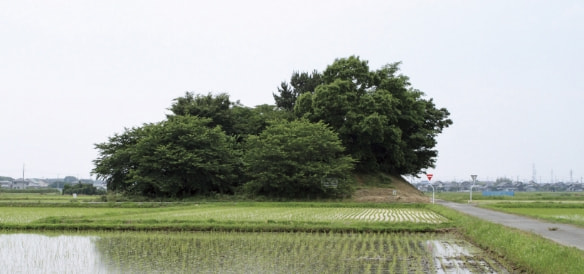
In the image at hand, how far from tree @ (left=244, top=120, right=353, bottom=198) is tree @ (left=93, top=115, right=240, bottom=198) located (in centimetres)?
225

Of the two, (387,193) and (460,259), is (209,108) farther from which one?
(460,259)

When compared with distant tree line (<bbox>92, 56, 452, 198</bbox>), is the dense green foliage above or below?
below

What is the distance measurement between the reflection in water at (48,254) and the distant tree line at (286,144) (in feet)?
63.4

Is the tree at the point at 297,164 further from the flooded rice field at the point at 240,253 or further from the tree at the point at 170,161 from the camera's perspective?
the flooded rice field at the point at 240,253

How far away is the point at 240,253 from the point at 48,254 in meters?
3.80

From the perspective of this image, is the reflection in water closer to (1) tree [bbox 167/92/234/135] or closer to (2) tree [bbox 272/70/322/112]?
(1) tree [bbox 167/92/234/135]

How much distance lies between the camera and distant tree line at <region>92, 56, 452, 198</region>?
3275 cm

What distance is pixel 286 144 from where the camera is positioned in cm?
3278

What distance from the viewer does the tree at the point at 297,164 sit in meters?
32.1

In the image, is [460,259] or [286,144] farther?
[286,144]

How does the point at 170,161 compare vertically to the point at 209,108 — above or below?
below

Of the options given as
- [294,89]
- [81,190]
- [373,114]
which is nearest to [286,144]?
[373,114]

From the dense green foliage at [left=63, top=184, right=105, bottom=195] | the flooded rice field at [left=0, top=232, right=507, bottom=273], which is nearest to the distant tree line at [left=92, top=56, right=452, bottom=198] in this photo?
the flooded rice field at [left=0, top=232, right=507, bottom=273]

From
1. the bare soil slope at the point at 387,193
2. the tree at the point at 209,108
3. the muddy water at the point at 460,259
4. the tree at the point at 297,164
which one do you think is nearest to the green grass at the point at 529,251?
the muddy water at the point at 460,259
